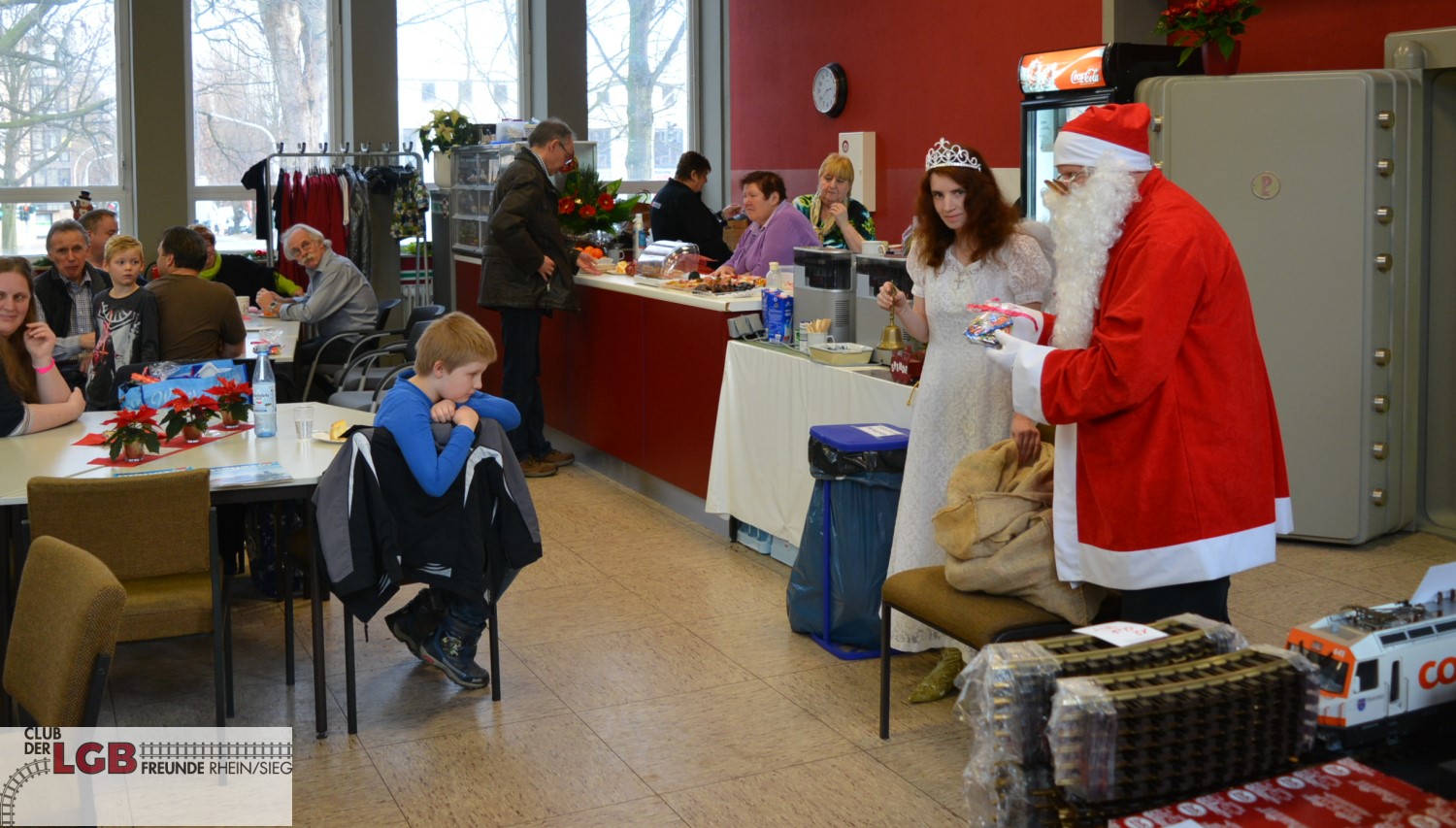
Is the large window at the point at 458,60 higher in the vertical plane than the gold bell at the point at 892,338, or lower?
higher

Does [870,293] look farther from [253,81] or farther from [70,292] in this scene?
[253,81]

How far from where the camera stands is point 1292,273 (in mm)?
5598

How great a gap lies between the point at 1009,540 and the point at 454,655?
1.71 metres

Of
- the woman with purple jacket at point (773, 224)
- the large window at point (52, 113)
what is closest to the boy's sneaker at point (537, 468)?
the woman with purple jacket at point (773, 224)

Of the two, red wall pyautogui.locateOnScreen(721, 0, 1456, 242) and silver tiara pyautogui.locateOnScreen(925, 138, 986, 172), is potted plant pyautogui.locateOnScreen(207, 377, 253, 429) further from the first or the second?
red wall pyautogui.locateOnScreen(721, 0, 1456, 242)

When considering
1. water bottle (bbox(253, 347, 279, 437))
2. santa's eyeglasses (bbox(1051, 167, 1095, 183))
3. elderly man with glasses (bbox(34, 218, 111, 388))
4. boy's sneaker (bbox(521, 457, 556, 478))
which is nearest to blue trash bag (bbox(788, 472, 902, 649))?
santa's eyeglasses (bbox(1051, 167, 1095, 183))

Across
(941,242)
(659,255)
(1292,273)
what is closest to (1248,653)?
(941,242)

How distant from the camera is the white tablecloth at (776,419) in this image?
183 inches

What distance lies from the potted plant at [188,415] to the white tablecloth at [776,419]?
202 cm

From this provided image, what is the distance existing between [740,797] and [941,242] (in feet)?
5.37

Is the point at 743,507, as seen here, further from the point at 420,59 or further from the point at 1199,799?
the point at 420,59

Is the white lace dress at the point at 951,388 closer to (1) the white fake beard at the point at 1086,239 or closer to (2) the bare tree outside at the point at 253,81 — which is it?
(1) the white fake beard at the point at 1086,239

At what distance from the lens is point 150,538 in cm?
341

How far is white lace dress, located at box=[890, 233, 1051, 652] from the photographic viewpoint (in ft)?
12.4
